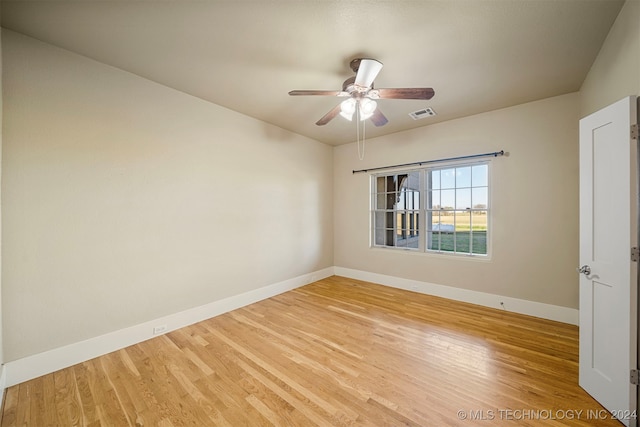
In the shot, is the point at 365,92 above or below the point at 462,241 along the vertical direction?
above

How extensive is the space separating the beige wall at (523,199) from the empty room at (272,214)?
2 centimetres

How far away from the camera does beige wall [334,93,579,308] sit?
9.57ft

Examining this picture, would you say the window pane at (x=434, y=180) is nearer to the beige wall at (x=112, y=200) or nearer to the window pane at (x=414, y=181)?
the window pane at (x=414, y=181)

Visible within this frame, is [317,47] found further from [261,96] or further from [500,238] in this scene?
[500,238]

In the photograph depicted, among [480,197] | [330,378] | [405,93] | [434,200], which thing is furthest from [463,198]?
[330,378]

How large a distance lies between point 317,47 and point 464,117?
2.66 m

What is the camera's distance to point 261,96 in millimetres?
2936

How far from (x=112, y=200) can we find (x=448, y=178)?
14.5ft

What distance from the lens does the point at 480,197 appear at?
11.8 feet

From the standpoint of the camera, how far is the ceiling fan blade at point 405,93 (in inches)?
80.2

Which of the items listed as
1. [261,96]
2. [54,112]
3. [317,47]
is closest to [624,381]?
[317,47]

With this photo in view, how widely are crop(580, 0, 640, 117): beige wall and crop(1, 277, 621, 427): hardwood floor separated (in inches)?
86.8

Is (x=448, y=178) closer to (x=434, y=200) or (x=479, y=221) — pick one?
(x=434, y=200)

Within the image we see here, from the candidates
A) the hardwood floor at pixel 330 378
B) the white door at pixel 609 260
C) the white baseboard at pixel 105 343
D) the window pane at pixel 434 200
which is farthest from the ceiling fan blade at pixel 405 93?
the white baseboard at pixel 105 343
